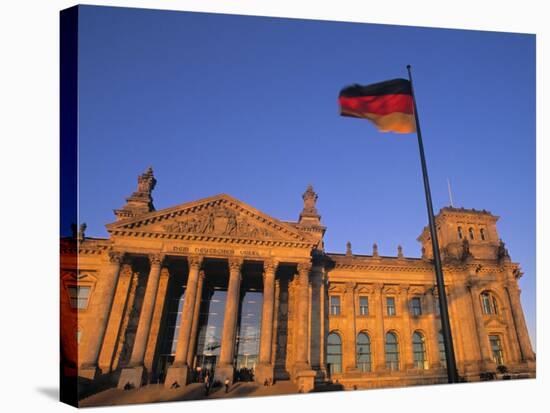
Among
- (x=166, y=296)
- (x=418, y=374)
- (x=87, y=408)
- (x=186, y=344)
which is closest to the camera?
(x=87, y=408)

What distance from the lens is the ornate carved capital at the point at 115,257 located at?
3042cm

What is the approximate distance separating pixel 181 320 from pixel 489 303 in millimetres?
27235

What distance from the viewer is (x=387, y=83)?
17.6 meters

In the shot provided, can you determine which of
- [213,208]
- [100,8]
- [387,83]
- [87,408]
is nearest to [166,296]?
[213,208]

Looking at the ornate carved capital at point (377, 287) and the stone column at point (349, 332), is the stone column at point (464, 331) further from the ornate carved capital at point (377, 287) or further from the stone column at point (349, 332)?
the stone column at point (349, 332)

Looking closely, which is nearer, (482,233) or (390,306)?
(390,306)

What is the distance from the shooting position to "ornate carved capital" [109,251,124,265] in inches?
1198

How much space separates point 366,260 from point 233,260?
44.0ft

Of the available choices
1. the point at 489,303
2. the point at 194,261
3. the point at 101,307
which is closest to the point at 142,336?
the point at 101,307

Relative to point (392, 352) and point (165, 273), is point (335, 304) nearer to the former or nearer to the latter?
point (392, 352)

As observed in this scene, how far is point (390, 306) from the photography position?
129 ft

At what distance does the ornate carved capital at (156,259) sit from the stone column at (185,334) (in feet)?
6.21

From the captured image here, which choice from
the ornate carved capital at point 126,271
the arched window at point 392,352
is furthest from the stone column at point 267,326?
the arched window at point 392,352

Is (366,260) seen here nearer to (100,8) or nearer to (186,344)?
(186,344)
